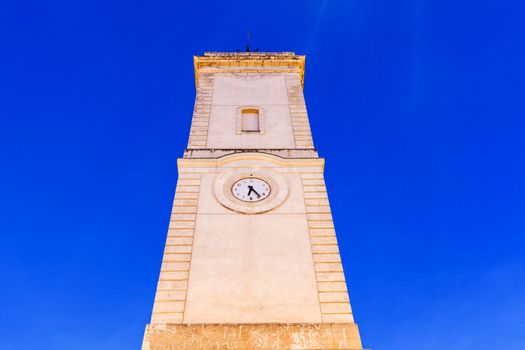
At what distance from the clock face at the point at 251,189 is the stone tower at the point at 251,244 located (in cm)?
3

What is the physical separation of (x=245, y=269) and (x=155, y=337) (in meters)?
2.90

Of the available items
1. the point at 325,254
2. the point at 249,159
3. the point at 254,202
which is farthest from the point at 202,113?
the point at 325,254

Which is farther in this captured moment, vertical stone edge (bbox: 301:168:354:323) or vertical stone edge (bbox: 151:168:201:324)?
vertical stone edge (bbox: 301:168:354:323)

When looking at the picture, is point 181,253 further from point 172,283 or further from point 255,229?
point 255,229

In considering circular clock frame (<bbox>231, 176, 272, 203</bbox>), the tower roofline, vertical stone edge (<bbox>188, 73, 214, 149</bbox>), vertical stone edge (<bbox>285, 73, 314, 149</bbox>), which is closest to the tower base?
circular clock frame (<bbox>231, 176, 272, 203</bbox>)

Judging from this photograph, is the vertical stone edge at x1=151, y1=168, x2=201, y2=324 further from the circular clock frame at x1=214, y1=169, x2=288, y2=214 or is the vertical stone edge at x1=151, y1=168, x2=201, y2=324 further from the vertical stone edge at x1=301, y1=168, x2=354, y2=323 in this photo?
the vertical stone edge at x1=301, y1=168, x2=354, y2=323

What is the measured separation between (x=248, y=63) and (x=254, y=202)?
9.49 meters

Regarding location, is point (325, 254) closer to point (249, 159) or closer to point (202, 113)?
point (249, 159)

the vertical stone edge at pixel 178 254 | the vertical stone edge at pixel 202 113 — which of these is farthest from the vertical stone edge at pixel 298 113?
the vertical stone edge at pixel 178 254

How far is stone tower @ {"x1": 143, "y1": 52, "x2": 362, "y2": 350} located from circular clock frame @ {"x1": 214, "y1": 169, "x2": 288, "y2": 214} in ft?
0.11

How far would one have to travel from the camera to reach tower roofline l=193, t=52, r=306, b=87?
2212cm

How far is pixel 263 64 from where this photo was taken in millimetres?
22297

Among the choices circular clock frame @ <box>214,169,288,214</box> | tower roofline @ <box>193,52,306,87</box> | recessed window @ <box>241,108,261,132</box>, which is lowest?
circular clock frame @ <box>214,169,288,214</box>

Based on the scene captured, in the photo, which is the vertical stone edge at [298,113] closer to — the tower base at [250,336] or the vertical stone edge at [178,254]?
the vertical stone edge at [178,254]
